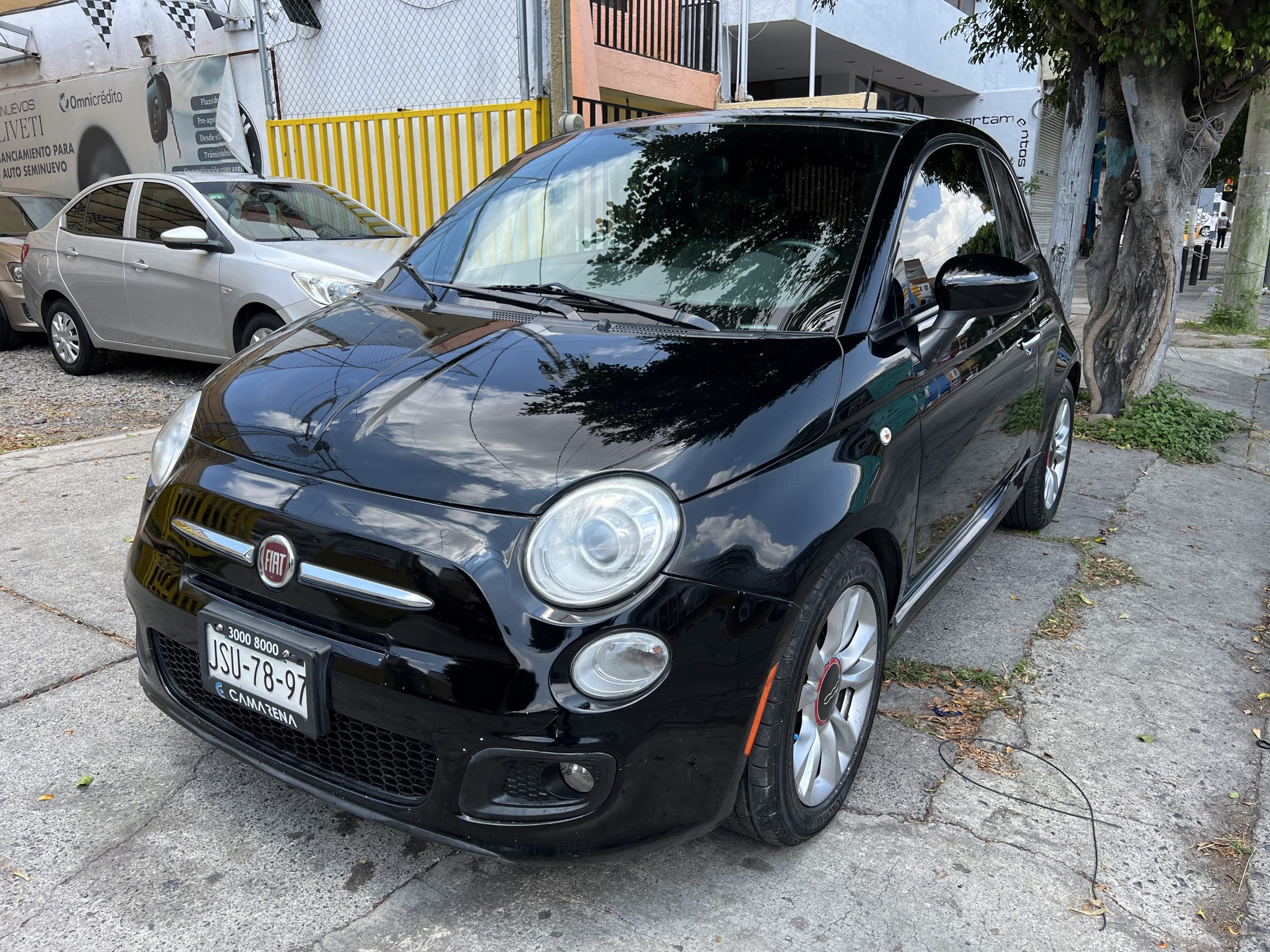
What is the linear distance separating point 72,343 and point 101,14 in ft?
23.3

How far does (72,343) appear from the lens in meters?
7.86

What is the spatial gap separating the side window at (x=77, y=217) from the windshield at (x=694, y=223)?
5790 mm

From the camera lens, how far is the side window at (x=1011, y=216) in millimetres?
3730

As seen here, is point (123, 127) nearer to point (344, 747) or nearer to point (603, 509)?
point (344, 747)

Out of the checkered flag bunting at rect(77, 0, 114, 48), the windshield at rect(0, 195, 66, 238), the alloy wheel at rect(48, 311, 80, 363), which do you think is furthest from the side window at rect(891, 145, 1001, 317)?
the checkered flag bunting at rect(77, 0, 114, 48)

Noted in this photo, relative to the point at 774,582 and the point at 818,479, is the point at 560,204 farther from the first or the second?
the point at 774,582

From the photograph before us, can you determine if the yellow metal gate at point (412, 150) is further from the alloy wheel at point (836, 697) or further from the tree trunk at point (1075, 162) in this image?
the alloy wheel at point (836, 697)

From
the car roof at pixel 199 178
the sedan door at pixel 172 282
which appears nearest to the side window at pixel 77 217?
the car roof at pixel 199 178

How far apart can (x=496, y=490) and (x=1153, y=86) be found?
5.81 metres

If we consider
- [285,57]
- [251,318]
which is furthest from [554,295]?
[285,57]

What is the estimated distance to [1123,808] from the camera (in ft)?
8.19

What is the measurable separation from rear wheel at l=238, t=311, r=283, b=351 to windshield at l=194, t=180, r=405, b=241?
59 centimetres

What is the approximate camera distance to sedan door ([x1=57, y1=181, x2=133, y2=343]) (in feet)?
23.9

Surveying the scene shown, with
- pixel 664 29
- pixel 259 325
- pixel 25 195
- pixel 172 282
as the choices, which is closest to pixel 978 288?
pixel 259 325
